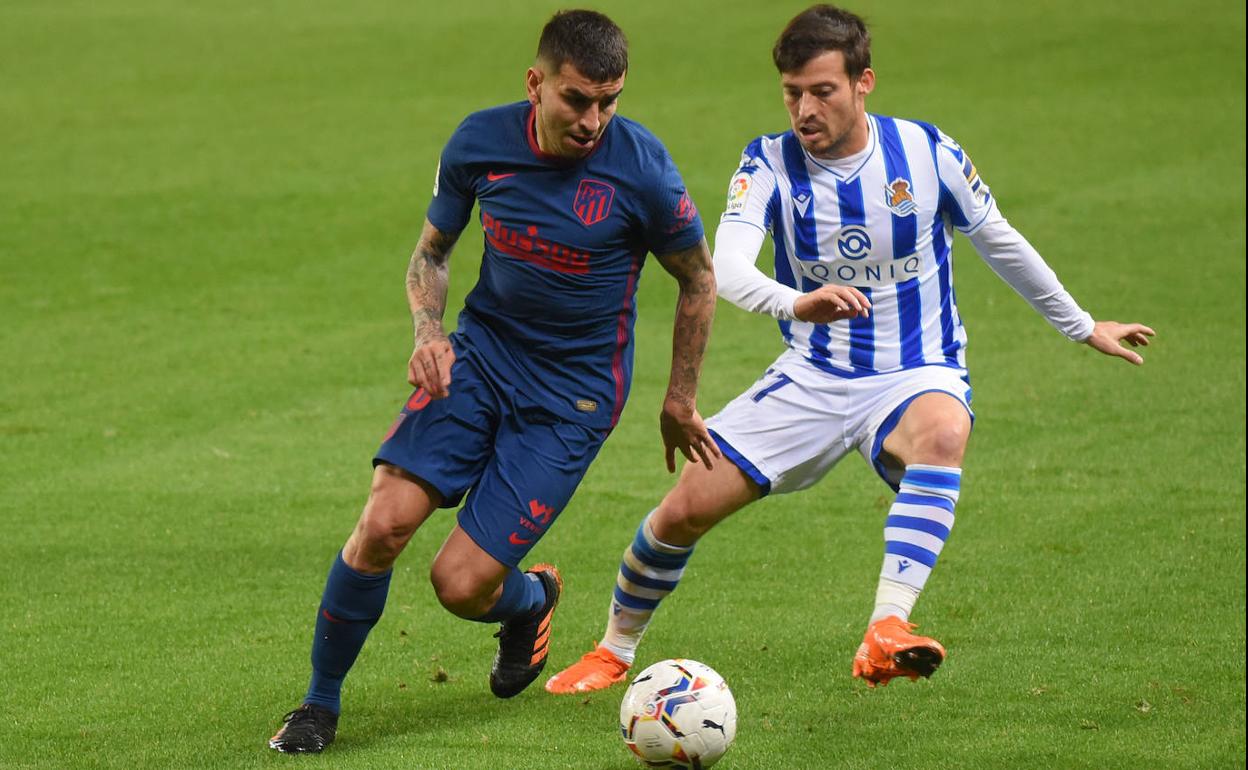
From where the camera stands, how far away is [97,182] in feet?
53.7

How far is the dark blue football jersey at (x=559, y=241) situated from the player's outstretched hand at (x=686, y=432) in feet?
0.70

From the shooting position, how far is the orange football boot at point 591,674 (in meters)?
5.75

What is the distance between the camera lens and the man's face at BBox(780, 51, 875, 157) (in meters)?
5.30

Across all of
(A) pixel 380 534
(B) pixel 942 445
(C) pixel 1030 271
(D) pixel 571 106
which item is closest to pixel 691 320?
(D) pixel 571 106

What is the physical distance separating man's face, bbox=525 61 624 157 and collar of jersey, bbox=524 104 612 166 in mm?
27

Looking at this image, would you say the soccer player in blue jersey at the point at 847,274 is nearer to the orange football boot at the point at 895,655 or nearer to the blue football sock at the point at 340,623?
the orange football boot at the point at 895,655

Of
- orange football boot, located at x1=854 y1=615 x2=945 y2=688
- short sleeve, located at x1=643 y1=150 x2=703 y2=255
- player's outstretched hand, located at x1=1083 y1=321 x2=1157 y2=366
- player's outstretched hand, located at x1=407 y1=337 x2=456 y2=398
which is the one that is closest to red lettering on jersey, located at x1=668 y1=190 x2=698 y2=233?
short sleeve, located at x1=643 y1=150 x2=703 y2=255

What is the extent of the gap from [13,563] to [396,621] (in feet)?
5.82

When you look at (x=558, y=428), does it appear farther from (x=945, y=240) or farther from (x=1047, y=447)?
(x=1047, y=447)

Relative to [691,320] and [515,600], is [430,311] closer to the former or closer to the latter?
[691,320]

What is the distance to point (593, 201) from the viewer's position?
488 cm

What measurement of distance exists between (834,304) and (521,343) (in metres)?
0.98

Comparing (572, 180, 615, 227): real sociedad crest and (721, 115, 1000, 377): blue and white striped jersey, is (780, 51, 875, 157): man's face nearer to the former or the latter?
(721, 115, 1000, 377): blue and white striped jersey

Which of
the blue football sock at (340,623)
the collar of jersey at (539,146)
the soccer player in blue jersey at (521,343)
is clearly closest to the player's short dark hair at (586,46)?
the soccer player in blue jersey at (521,343)
